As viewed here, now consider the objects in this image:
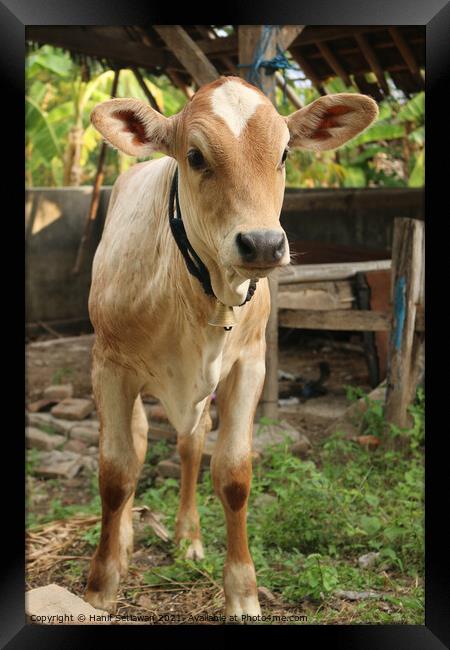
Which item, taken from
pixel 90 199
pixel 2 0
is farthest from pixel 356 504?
pixel 90 199

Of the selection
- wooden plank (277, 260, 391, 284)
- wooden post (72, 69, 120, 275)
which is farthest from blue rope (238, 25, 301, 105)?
wooden post (72, 69, 120, 275)

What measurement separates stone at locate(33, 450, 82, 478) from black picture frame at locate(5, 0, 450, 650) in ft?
9.26

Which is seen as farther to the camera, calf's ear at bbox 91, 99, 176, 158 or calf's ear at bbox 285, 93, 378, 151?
calf's ear at bbox 285, 93, 378, 151

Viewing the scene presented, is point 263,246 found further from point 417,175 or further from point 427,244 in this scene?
point 417,175

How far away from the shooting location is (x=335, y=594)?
3.65m

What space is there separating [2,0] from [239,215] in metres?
1.07

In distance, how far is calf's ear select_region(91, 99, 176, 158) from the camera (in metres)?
2.89

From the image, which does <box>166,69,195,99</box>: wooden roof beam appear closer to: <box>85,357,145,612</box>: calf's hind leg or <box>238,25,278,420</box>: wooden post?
<box>238,25,278,420</box>: wooden post

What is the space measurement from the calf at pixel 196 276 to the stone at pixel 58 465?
1697mm

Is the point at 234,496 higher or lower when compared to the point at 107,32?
lower

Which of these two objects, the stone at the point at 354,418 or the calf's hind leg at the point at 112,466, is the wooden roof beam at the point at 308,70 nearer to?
the stone at the point at 354,418

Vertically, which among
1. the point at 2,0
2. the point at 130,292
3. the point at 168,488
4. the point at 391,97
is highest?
the point at 391,97

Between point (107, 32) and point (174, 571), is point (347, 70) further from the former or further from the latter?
point (174, 571)

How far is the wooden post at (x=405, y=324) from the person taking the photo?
5461 millimetres
